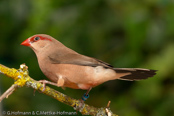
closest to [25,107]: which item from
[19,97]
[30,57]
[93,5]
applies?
[19,97]

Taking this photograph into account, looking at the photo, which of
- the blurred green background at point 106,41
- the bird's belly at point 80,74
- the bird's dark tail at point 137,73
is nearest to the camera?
the bird's dark tail at point 137,73

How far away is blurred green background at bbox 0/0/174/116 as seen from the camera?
3719mm

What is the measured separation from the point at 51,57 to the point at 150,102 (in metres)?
1.89

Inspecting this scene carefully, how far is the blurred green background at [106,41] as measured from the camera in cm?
372

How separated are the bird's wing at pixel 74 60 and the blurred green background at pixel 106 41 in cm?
132

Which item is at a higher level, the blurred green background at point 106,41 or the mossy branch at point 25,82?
the blurred green background at point 106,41

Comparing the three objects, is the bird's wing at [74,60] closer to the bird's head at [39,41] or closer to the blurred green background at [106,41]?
the bird's head at [39,41]

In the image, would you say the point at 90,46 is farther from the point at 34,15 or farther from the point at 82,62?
the point at 82,62

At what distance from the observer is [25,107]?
13.0 ft

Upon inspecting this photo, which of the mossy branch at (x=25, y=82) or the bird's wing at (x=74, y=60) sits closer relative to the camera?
the mossy branch at (x=25, y=82)

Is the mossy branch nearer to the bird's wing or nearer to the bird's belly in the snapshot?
the bird's belly

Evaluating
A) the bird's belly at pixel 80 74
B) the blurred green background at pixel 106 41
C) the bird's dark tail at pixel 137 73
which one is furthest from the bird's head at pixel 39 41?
the blurred green background at pixel 106 41

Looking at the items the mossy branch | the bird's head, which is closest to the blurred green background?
the bird's head

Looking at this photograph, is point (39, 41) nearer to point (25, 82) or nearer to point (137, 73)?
point (25, 82)
